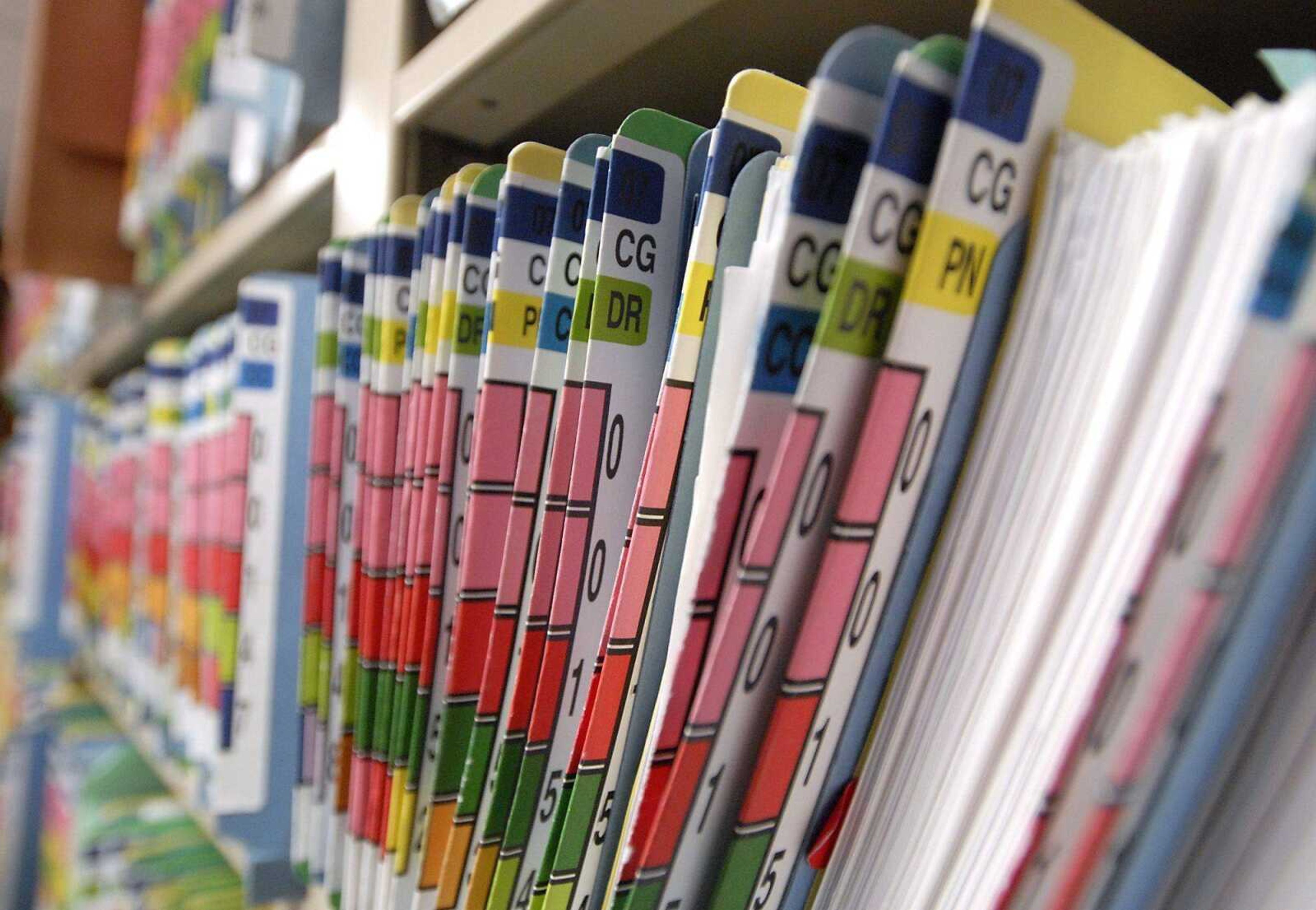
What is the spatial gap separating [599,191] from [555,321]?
6 cm

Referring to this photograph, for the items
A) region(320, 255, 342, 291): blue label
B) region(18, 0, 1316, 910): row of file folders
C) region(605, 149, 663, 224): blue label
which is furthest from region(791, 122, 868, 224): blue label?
region(320, 255, 342, 291): blue label

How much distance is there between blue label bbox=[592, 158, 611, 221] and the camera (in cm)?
38

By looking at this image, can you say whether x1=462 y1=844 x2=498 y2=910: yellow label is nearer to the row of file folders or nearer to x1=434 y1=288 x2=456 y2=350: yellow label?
the row of file folders

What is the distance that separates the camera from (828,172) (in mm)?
270

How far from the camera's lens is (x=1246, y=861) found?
0.89 ft

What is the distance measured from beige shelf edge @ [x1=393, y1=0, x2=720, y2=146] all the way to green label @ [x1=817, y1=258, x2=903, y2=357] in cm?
29

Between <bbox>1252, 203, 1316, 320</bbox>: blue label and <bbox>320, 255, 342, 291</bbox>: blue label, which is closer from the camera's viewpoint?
<bbox>1252, 203, 1316, 320</bbox>: blue label

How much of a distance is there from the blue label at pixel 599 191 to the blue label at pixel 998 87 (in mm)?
171

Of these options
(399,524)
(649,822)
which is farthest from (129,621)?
(649,822)

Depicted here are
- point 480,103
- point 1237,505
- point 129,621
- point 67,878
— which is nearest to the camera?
point 1237,505

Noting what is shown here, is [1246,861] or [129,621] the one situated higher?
[1246,861]

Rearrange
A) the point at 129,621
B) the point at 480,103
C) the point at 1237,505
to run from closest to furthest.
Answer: the point at 1237,505 → the point at 480,103 → the point at 129,621

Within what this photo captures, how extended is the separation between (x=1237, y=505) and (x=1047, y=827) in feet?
0.33

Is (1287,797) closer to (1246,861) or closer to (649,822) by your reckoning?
(1246,861)
